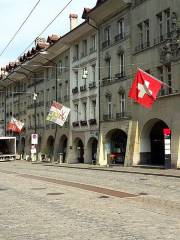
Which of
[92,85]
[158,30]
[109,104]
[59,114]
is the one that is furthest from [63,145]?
[158,30]

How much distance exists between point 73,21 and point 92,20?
43.8 feet

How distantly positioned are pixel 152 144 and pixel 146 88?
851 cm

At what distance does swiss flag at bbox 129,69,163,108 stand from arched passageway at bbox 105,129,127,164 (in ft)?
37.7

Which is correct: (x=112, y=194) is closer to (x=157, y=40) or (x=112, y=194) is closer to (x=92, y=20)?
(x=157, y=40)

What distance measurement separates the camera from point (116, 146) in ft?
148

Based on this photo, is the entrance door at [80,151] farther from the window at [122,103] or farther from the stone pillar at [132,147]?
the stone pillar at [132,147]

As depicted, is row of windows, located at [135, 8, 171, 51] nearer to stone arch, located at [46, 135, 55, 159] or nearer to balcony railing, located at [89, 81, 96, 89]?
balcony railing, located at [89, 81, 96, 89]

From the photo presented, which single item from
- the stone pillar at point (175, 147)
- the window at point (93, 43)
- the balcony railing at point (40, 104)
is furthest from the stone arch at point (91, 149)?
the balcony railing at point (40, 104)

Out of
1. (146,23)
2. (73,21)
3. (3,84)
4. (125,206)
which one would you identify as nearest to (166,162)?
(146,23)

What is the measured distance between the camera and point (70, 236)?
31.4 ft

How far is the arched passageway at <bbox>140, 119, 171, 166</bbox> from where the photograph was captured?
38.8 meters

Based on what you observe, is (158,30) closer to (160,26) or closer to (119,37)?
(160,26)

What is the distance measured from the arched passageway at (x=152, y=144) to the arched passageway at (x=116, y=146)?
4205 mm

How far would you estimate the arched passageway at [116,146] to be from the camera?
43.9 m
